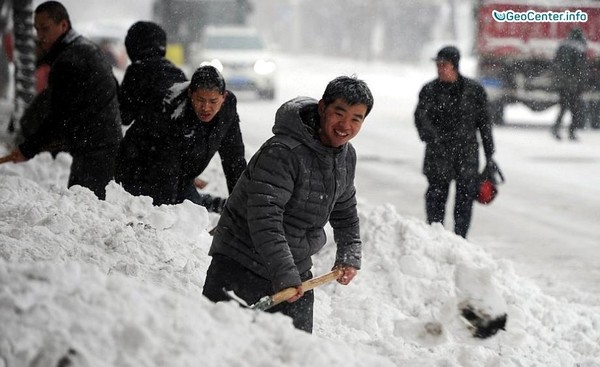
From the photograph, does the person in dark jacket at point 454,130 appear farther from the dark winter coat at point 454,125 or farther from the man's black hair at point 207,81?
the man's black hair at point 207,81

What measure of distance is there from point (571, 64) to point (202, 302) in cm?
1514

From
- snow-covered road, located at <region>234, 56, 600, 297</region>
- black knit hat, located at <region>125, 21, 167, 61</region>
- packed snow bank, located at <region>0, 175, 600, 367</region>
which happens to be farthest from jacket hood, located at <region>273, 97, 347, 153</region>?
snow-covered road, located at <region>234, 56, 600, 297</region>

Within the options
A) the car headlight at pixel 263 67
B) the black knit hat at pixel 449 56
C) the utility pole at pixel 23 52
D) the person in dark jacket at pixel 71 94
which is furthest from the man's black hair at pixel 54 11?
the car headlight at pixel 263 67

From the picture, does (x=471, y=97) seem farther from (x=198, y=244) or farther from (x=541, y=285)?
(x=198, y=244)

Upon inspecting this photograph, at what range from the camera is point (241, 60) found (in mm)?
24156

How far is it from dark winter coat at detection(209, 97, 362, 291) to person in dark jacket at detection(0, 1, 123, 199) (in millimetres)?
2784

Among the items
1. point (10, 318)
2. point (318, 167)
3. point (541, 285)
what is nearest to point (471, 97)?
point (541, 285)

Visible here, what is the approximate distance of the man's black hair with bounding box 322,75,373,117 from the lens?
3.88 m

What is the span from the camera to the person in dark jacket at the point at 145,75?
6.09 meters

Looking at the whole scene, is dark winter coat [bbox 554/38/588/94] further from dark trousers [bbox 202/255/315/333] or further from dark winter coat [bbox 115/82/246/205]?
dark trousers [bbox 202/255/315/333]

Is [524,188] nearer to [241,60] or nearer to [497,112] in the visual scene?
[497,112]

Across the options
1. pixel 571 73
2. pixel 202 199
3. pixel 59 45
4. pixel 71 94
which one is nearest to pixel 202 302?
pixel 202 199

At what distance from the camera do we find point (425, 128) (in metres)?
8.03

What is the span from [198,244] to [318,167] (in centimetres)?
245
